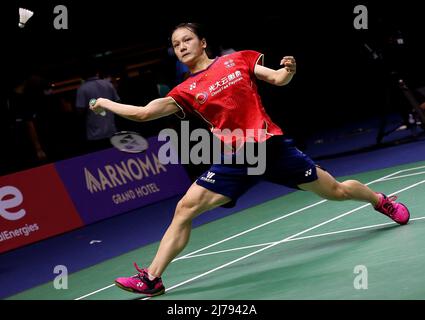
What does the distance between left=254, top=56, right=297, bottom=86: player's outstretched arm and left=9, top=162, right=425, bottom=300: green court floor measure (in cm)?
126

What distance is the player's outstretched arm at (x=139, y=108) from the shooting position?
531 cm

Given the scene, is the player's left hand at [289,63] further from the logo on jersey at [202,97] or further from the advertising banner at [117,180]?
the advertising banner at [117,180]

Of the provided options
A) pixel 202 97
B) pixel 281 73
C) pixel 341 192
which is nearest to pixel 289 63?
pixel 281 73

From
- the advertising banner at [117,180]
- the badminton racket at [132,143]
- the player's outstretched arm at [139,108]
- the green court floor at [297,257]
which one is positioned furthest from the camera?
the advertising banner at [117,180]

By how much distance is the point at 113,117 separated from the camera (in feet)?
36.6

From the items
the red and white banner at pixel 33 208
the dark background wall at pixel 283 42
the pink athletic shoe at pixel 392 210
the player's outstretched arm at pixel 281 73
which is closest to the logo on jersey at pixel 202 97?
the player's outstretched arm at pixel 281 73

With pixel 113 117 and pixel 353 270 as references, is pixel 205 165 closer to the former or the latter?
pixel 113 117

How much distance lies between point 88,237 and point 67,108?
315 centimetres

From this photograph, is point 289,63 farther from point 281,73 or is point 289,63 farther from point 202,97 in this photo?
point 202,97

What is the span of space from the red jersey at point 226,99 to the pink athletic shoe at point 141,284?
1.06 m

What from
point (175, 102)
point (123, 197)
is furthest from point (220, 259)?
point (123, 197)

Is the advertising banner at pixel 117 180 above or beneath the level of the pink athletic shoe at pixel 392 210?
beneath

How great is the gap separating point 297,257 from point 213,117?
1.24m

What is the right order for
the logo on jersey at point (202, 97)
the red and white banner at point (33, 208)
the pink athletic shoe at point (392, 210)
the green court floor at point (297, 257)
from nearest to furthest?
the green court floor at point (297, 257)
the logo on jersey at point (202, 97)
the pink athletic shoe at point (392, 210)
the red and white banner at point (33, 208)
